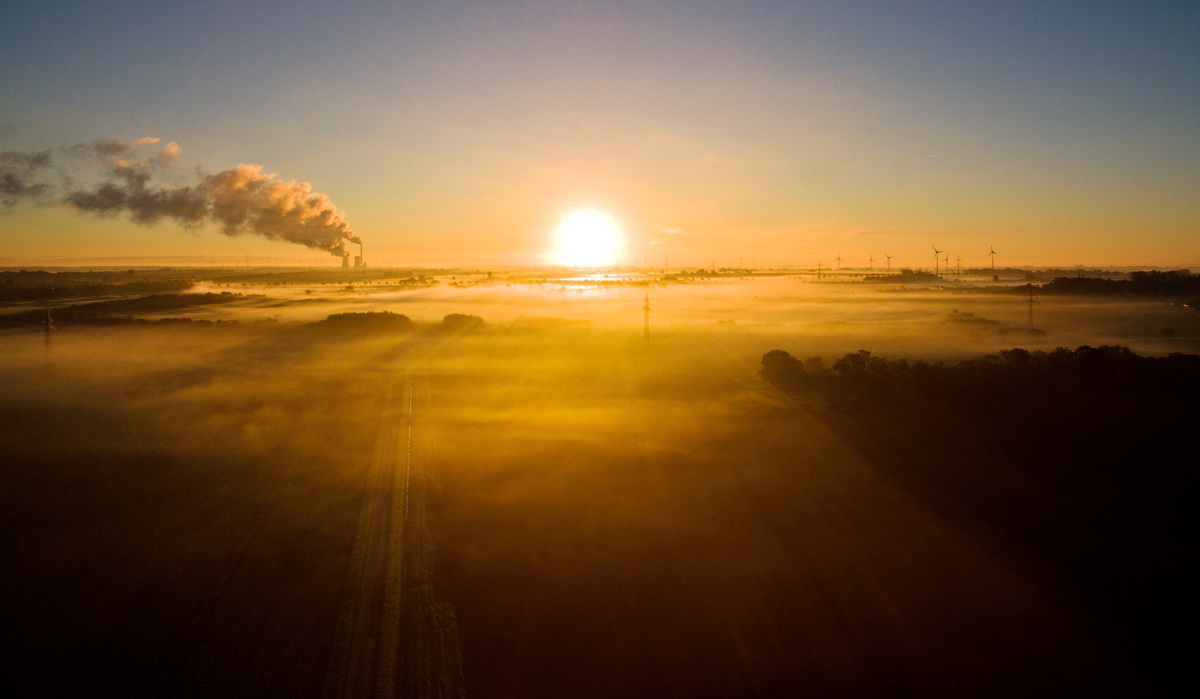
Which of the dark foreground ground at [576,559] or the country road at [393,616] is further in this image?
the dark foreground ground at [576,559]

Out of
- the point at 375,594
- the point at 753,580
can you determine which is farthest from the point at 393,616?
the point at 753,580

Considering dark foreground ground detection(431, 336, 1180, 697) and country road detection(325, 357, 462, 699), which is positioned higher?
country road detection(325, 357, 462, 699)

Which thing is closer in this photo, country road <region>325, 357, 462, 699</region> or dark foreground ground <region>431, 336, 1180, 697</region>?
country road <region>325, 357, 462, 699</region>

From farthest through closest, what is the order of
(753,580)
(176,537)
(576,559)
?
1. (176,537)
2. (576,559)
3. (753,580)

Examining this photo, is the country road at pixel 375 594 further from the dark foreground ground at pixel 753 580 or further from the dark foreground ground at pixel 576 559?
the dark foreground ground at pixel 753 580

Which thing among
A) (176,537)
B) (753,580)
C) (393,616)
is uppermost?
(176,537)

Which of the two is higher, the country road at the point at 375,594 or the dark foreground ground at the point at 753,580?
the country road at the point at 375,594

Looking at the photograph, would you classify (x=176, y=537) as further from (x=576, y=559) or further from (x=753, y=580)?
(x=753, y=580)

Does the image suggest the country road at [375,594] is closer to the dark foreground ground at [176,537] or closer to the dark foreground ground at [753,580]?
the dark foreground ground at [176,537]

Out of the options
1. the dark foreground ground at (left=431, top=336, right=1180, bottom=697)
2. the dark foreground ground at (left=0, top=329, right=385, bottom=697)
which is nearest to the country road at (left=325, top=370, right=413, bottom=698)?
the dark foreground ground at (left=0, top=329, right=385, bottom=697)

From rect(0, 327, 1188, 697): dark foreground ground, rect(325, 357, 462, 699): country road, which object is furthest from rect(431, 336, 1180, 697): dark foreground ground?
rect(325, 357, 462, 699): country road

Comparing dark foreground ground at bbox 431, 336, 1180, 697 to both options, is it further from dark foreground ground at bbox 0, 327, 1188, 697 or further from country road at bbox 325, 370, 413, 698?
country road at bbox 325, 370, 413, 698

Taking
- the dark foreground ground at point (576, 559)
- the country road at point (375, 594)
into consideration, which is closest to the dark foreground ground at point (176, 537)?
the dark foreground ground at point (576, 559)

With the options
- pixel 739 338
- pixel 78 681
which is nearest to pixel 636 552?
pixel 78 681
